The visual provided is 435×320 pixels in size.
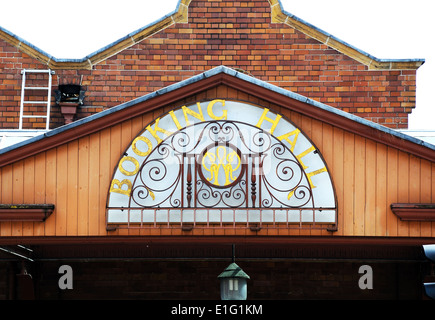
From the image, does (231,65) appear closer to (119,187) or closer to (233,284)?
(119,187)

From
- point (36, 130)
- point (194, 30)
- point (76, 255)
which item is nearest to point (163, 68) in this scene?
point (194, 30)

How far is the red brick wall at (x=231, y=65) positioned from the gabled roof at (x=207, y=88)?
448 cm

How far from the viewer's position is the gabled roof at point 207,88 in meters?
13.2

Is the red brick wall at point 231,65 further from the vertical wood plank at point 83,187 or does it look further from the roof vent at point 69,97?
the vertical wood plank at point 83,187

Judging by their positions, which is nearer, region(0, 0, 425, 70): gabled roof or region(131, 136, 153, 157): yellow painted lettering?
region(131, 136, 153, 157): yellow painted lettering

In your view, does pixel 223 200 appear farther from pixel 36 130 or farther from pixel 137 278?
pixel 36 130

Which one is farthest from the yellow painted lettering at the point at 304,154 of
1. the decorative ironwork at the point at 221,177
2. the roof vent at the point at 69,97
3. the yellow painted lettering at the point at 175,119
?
the roof vent at the point at 69,97

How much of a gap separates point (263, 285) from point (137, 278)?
2183 mm

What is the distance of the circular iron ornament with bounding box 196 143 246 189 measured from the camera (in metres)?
13.2

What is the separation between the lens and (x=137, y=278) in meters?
16.5

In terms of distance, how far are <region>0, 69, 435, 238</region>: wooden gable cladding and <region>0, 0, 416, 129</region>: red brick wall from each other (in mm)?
4494

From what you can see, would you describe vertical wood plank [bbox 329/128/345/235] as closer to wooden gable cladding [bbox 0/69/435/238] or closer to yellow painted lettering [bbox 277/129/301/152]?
wooden gable cladding [bbox 0/69/435/238]

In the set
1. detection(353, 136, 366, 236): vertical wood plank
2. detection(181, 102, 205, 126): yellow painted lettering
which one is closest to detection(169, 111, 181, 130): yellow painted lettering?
detection(181, 102, 205, 126): yellow painted lettering

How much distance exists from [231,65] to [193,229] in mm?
5475
